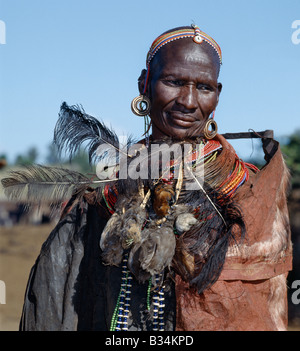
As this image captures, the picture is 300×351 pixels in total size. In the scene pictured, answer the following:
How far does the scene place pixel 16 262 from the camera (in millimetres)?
18359

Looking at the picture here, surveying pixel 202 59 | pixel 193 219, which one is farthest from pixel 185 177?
pixel 202 59

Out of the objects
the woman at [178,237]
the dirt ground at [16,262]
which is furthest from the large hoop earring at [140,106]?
the dirt ground at [16,262]

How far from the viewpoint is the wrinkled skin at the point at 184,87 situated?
2684mm

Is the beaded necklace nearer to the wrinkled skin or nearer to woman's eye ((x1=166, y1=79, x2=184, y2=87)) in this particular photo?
the wrinkled skin

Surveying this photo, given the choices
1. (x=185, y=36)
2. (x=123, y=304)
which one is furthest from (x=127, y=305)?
(x=185, y=36)

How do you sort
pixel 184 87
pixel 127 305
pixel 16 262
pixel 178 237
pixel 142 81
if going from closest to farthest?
pixel 178 237 → pixel 127 305 → pixel 184 87 → pixel 142 81 → pixel 16 262

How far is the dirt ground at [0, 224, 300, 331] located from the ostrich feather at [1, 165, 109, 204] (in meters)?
7.74

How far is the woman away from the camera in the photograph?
2371mm

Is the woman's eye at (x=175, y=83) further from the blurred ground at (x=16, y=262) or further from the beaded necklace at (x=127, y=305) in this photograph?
the blurred ground at (x=16, y=262)

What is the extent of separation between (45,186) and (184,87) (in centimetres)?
92

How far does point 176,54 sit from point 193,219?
0.92 m

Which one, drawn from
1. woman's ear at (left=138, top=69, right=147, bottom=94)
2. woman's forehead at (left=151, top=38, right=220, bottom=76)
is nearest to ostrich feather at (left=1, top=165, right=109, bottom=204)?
woman's ear at (left=138, top=69, right=147, bottom=94)

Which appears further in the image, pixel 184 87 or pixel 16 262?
pixel 16 262

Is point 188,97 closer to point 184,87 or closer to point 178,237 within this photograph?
point 184,87
